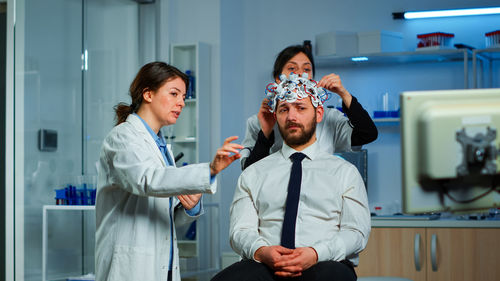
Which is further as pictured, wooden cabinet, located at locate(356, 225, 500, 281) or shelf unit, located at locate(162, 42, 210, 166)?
shelf unit, located at locate(162, 42, 210, 166)

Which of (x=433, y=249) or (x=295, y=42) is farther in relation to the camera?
(x=295, y=42)

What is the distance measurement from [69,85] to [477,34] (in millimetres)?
2844

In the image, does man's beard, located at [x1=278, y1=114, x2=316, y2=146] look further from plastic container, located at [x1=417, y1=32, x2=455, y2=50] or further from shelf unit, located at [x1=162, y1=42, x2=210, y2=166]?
shelf unit, located at [x1=162, y1=42, x2=210, y2=166]

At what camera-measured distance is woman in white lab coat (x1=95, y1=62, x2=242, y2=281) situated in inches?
75.5

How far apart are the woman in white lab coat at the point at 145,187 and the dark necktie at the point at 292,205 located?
1.04ft

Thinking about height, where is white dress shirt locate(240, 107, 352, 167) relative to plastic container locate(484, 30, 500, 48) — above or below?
below

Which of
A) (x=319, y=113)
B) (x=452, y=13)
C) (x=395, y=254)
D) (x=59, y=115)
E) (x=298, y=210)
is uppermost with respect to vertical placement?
(x=452, y=13)

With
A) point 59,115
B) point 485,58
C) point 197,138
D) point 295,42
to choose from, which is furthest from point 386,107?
point 59,115

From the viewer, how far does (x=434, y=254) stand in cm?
373

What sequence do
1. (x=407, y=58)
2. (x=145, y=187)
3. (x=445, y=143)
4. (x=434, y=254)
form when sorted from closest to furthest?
(x=445, y=143)
(x=145, y=187)
(x=434, y=254)
(x=407, y=58)

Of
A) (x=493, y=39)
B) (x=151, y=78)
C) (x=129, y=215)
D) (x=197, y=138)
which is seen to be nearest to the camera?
(x=129, y=215)

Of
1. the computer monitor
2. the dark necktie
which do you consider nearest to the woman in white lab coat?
the dark necktie

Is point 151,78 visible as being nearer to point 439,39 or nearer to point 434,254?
point 434,254

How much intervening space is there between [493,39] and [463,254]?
1.43 meters
